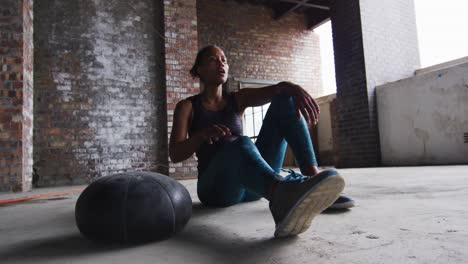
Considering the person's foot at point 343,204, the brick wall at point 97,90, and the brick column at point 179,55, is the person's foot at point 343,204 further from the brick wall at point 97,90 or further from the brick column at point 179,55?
the brick wall at point 97,90

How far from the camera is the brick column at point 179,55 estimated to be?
4.97 metres

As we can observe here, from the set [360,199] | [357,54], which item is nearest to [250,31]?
[357,54]

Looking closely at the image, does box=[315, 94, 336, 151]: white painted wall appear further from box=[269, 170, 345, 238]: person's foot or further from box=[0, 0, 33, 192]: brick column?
box=[269, 170, 345, 238]: person's foot

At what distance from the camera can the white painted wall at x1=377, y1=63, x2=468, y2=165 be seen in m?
5.05

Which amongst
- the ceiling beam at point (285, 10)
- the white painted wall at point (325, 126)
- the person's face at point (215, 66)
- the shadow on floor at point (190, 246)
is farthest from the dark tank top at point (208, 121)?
the ceiling beam at point (285, 10)

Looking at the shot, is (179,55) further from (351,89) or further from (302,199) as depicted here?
(302,199)

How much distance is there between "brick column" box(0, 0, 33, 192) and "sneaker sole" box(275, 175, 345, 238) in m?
3.61

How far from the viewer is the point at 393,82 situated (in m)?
5.89

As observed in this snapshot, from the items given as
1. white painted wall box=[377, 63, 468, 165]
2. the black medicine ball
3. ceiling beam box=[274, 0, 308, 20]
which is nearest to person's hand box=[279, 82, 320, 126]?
the black medicine ball

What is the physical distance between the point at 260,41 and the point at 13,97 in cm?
621

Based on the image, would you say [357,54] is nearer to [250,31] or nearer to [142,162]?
[250,31]

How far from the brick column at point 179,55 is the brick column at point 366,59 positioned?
302cm

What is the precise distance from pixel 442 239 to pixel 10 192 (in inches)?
159

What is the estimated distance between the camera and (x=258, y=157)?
1308 millimetres
